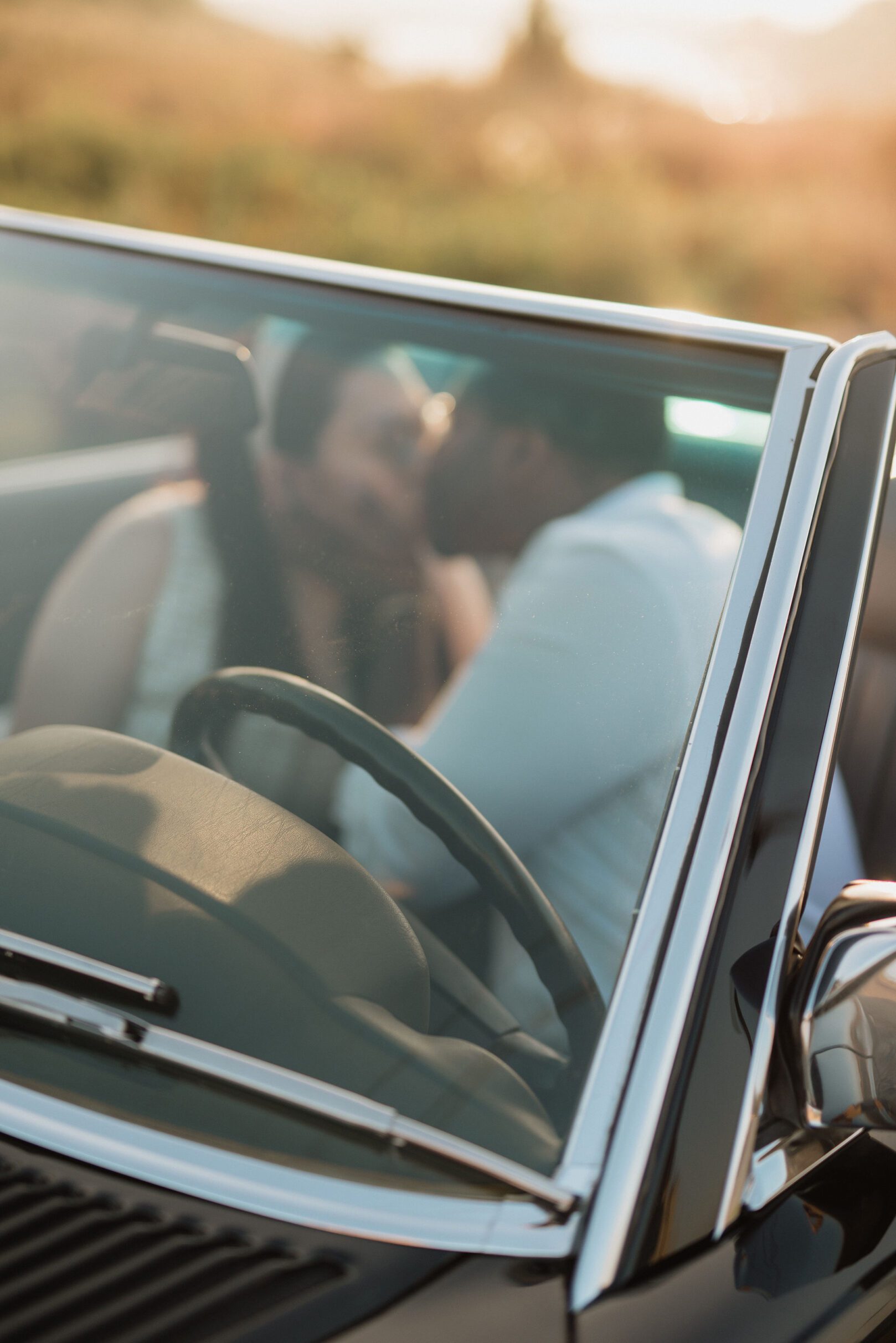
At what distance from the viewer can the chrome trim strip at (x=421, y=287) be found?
4.25ft

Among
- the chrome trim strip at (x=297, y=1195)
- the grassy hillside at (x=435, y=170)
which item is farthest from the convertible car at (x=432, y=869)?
the grassy hillside at (x=435, y=170)

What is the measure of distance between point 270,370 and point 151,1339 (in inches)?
49.4

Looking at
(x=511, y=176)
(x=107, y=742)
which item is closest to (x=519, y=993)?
(x=107, y=742)

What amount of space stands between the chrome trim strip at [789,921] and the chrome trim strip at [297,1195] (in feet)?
0.45

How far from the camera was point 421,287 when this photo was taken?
58.7 inches

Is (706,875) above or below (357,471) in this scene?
below

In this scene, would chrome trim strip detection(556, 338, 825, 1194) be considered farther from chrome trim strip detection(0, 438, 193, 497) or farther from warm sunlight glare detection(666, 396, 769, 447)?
chrome trim strip detection(0, 438, 193, 497)

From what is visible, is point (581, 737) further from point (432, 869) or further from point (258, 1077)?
point (258, 1077)

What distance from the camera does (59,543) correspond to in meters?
1.74

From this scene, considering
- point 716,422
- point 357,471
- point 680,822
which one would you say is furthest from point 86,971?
point 357,471

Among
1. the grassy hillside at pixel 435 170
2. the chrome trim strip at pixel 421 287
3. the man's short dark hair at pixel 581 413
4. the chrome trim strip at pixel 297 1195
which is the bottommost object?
the chrome trim strip at pixel 297 1195

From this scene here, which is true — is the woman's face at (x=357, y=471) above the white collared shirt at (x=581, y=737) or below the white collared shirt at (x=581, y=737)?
above

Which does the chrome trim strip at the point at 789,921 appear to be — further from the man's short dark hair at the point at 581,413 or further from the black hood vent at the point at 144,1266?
the man's short dark hair at the point at 581,413

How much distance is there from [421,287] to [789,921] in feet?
3.25
